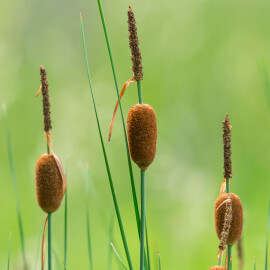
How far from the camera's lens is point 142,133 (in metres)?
0.99

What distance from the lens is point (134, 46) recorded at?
994 mm

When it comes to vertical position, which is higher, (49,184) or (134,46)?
(134,46)

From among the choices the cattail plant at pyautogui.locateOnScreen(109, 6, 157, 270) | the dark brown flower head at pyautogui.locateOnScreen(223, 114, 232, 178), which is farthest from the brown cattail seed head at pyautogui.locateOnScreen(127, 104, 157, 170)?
the dark brown flower head at pyautogui.locateOnScreen(223, 114, 232, 178)

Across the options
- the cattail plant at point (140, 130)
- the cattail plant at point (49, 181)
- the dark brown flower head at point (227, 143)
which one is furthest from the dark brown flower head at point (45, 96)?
the dark brown flower head at point (227, 143)

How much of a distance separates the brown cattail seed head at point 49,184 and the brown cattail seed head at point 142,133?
14 cm

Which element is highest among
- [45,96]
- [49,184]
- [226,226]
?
[45,96]

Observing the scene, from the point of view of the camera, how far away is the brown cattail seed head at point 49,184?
1.03m

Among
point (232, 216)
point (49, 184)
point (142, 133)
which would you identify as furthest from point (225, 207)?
point (49, 184)

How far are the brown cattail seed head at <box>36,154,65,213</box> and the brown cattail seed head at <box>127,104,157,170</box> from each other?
0.14 m

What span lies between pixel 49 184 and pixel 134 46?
0.27 meters

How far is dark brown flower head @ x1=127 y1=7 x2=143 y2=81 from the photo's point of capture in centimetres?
97

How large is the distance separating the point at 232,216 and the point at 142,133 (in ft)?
0.70

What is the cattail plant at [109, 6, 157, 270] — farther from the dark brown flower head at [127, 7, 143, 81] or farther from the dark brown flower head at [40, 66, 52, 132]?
the dark brown flower head at [40, 66, 52, 132]

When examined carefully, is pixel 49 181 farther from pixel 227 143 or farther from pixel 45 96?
pixel 227 143
